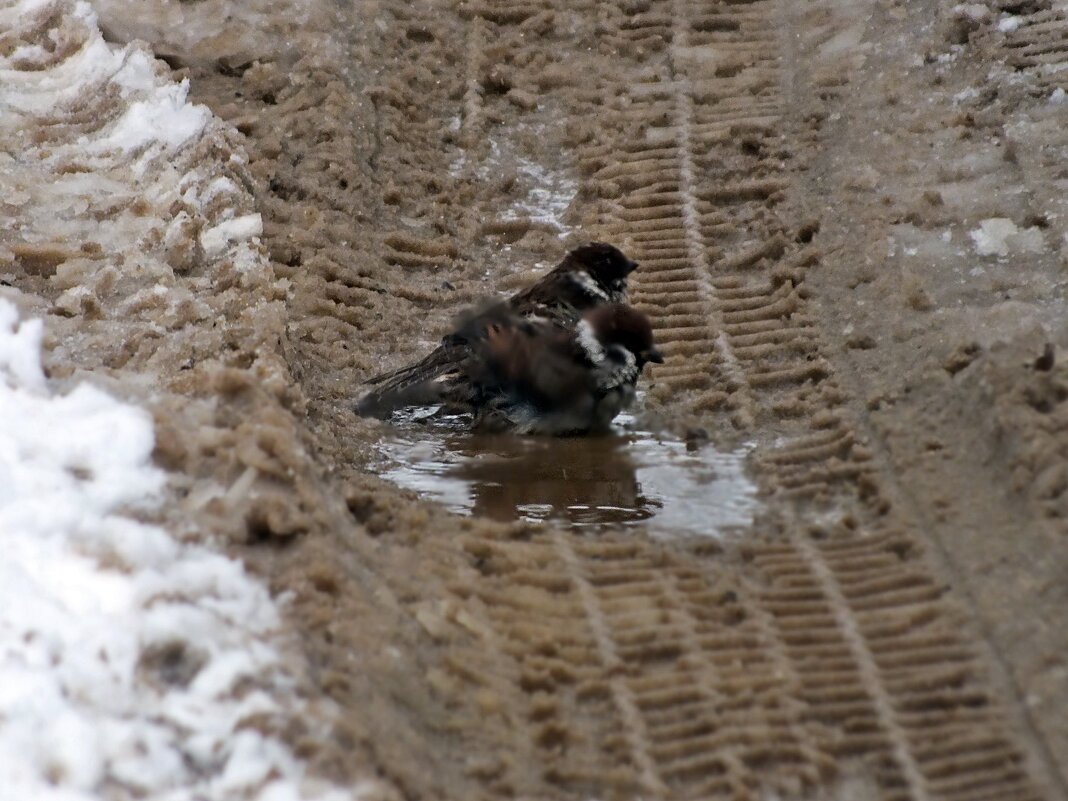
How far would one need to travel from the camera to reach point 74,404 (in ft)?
13.9

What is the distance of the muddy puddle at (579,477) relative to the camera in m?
4.67

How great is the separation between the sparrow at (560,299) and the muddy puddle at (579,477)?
0.16 meters

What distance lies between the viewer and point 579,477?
5.07 metres

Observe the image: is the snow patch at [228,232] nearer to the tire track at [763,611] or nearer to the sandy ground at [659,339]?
the sandy ground at [659,339]

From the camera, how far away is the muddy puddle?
467 cm

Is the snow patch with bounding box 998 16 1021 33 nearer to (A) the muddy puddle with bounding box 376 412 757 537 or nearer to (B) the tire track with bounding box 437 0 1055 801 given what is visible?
(B) the tire track with bounding box 437 0 1055 801

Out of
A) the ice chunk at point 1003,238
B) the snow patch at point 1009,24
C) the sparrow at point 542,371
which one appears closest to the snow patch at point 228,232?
the sparrow at point 542,371

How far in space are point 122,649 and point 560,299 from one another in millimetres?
2573

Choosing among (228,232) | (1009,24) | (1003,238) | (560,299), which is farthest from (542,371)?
(1009,24)

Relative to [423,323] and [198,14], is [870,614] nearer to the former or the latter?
[423,323]

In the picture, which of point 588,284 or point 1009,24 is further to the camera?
point 1009,24

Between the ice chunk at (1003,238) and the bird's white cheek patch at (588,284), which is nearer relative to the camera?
the ice chunk at (1003,238)

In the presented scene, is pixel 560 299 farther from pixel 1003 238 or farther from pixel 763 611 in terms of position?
pixel 763 611

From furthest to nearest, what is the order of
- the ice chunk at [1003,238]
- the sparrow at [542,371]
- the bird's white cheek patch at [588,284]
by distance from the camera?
the bird's white cheek patch at [588,284] → the ice chunk at [1003,238] → the sparrow at [542,371]
